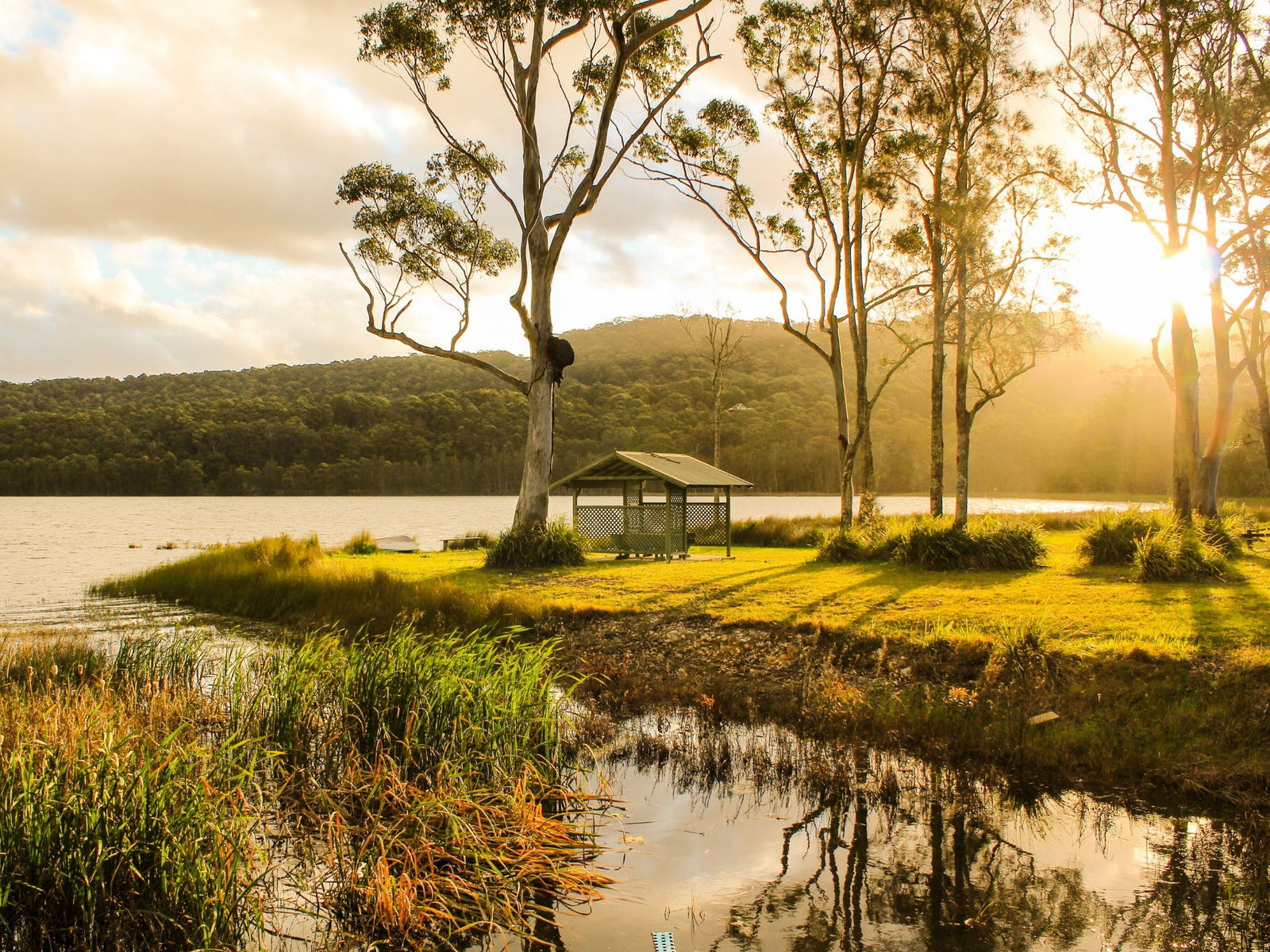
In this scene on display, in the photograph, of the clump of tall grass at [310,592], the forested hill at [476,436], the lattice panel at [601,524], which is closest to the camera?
the clump of tall grass at [310,592]

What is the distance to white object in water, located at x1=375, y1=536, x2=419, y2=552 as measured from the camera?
2869cm

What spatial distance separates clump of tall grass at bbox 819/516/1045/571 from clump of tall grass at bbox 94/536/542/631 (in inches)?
350

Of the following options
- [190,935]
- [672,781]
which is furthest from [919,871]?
[190,935]

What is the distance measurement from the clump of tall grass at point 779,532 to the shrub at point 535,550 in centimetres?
991

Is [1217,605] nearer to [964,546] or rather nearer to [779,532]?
[964,546]

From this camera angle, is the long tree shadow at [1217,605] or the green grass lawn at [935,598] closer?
the long tree shadow at [1217,605]

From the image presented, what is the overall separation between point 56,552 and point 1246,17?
39.1 meters

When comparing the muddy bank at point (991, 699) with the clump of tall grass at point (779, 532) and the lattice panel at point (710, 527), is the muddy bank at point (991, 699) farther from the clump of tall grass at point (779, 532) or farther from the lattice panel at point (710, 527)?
the clump of tall grass at point (779, 532)

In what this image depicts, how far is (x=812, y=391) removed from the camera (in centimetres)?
10031

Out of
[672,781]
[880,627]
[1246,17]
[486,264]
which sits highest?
[1246,17]

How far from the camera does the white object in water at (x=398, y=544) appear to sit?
2869cm

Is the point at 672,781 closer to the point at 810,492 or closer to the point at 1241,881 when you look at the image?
the point at 1241,881

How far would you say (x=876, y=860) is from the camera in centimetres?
578

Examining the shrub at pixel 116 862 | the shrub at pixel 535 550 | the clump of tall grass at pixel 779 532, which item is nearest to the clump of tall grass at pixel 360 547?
the shrub at pixel 535 550
